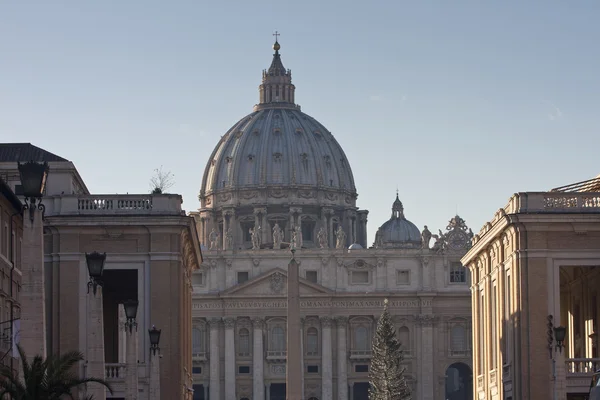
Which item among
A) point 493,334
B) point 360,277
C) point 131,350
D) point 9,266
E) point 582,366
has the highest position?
point 360,277

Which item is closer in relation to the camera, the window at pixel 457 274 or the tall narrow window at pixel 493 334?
the tall narrow window at pixel 493 334

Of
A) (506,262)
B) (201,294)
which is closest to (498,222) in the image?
(506,262)

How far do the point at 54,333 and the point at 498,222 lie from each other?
17.0m

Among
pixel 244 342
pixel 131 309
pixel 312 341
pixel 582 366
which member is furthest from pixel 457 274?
pixel 131 309

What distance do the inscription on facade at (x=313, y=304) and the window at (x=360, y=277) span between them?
1.92 metres

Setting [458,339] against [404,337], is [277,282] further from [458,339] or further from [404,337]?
[458,339]

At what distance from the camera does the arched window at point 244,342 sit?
170m

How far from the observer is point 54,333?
6531 cm

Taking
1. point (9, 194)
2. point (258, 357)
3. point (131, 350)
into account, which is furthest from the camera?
point (258, 357)

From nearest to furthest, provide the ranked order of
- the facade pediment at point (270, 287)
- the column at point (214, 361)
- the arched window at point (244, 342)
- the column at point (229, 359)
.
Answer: the column at point (214, 361) < the column at point (229, 359) < the facade pediment at point (270, 287) < the arched window at point (244, 342)

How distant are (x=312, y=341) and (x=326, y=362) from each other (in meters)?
2.55

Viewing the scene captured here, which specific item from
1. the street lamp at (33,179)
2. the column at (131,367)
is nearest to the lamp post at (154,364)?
the column at (131,367)

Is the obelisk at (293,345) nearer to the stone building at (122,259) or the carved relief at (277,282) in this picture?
the stone building at (122,259)

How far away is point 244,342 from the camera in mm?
170000
